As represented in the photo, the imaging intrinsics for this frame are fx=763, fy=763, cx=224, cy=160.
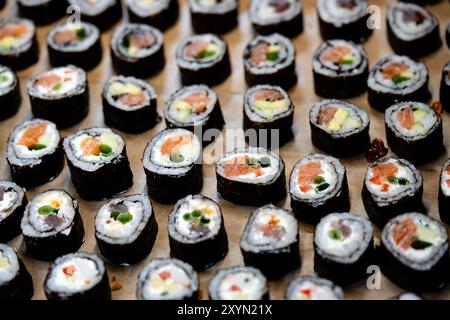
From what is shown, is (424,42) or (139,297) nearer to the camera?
(139,297)

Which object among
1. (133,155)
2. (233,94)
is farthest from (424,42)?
(133,155)

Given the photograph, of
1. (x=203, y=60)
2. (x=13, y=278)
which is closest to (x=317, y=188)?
(x=203, y=60)

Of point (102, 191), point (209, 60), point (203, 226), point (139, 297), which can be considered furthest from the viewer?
point (209, 60)

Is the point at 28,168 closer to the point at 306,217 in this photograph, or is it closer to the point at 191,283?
the point at 191,283

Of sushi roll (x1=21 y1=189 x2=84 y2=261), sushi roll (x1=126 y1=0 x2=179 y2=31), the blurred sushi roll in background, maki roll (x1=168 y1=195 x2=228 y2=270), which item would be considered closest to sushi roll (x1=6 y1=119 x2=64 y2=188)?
sushi roll (x1=21 y1=189 x2=84 y2=261)

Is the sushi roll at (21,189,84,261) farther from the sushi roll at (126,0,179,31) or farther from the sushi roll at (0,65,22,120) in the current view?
the sushi roll at (126,0,179,31)

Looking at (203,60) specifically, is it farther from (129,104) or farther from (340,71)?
(340,71)
